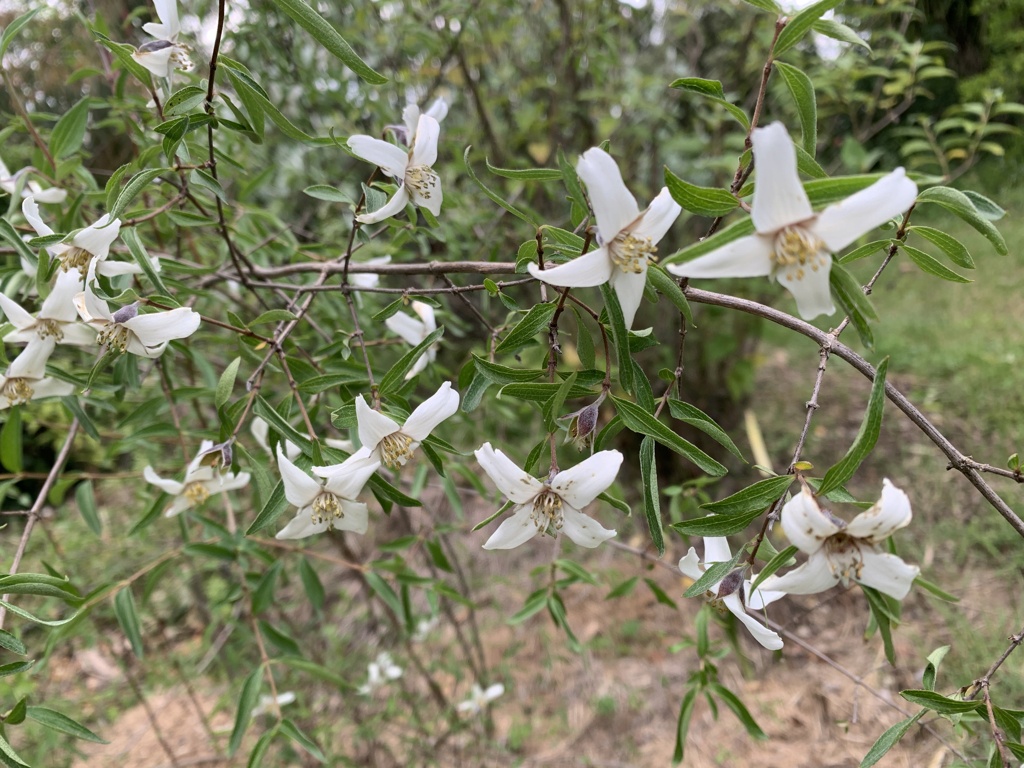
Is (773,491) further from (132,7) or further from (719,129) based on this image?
(719,129)

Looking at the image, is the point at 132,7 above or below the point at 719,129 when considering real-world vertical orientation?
above

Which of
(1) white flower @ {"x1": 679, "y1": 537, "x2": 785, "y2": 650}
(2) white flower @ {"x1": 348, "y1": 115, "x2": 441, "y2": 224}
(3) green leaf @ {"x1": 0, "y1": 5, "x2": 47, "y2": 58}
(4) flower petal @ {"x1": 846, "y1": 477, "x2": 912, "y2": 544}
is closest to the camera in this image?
(4) flower petal @ {"x1": 846, "y1": 477, "x2": 912, "y2": 544}

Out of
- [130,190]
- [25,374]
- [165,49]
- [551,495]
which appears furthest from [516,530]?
[165,49]

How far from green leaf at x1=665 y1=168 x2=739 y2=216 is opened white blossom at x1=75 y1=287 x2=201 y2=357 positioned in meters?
0.59

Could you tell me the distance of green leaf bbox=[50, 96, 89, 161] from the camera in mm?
1096

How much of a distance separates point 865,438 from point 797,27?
1.42 feet

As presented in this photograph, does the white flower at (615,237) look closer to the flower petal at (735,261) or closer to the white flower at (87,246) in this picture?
the flower petal at (735,261)

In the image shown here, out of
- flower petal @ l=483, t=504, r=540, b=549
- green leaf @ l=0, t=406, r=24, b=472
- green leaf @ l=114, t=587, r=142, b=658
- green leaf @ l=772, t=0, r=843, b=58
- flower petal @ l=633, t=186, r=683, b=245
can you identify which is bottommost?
green leaf @ l=114, t=587, r=142, b=658

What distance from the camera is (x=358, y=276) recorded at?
55.9 inches

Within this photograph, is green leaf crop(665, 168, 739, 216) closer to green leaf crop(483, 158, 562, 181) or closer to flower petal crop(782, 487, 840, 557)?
green leaf crop(483, 158, 562, 181)

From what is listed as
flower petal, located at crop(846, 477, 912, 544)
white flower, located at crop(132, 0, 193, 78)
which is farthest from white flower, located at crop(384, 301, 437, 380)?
flower petal, located at crop(846, 477, 912, 544)

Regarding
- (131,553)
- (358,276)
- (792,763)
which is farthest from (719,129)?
(131,553)

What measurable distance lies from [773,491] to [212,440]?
1.01 metres

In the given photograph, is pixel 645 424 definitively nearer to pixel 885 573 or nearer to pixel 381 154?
pixel 885 573
